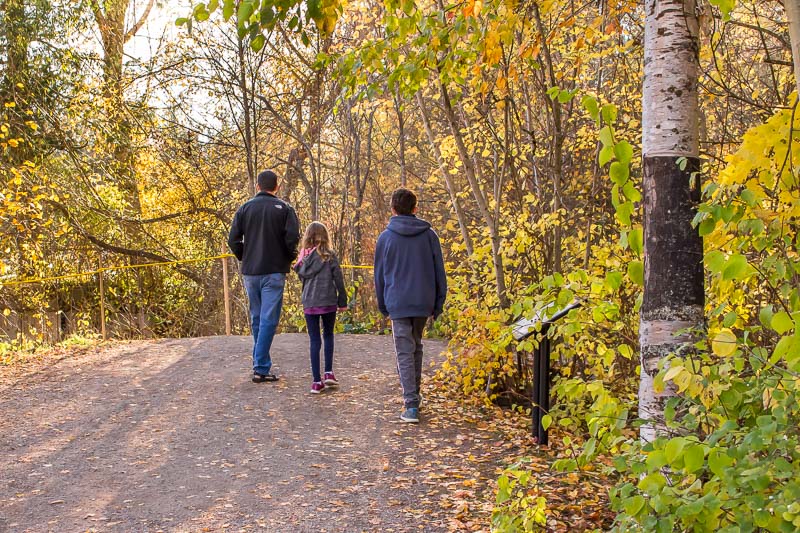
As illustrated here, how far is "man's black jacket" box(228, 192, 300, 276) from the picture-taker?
25.4ft

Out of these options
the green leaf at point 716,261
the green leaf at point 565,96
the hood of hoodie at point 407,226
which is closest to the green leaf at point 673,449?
the green leaf at point 716,261

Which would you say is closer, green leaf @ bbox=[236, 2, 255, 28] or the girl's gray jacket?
green leaf @ bbox=[236, 2, 255, 28]

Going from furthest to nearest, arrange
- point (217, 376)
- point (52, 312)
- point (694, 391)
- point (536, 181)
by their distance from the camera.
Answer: point (52, 312) < point (217, 376) < point (536, 181) < point (694, 391)

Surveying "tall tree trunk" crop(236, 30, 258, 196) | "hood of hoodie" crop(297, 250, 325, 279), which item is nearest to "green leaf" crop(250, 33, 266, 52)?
"hood of hoodie" crop(297, 250, 325, 279)

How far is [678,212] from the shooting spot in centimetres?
308

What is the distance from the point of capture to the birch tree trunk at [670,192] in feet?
10.1

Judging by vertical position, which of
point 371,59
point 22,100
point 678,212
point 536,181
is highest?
point 22,100

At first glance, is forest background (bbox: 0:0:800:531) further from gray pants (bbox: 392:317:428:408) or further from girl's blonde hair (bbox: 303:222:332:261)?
girl's blonde hair (bbox: 303:222:332:261)

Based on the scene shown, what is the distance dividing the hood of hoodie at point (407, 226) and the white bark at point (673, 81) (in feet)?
11.7

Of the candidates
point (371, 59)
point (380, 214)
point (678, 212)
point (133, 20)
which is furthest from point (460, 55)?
point (133, 20)

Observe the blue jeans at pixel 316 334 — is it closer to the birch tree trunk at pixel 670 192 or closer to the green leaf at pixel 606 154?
the birch tree trunk at pixel 670 192

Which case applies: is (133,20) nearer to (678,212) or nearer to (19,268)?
(19,268)

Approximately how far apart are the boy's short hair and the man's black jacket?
4.95ft

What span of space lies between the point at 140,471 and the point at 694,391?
4.13 meters
